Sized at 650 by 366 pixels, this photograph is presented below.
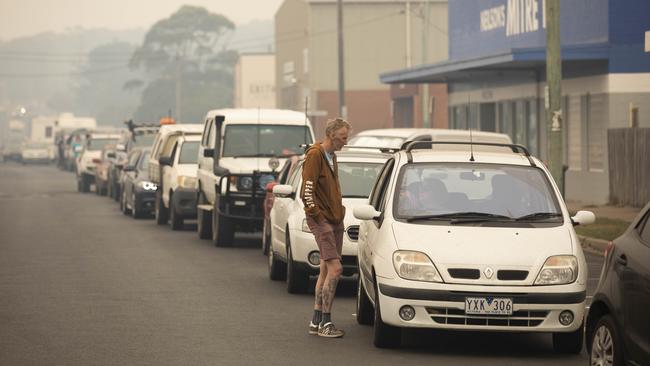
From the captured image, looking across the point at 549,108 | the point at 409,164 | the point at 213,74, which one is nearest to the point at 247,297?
the point at 409,164

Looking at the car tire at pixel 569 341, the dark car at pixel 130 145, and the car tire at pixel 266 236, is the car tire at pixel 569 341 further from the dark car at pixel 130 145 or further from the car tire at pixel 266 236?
the dark car at pixel 130 145

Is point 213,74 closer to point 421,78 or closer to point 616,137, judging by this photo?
point 421,78

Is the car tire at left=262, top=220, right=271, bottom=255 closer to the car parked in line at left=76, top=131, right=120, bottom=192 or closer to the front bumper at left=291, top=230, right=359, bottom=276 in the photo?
the front bumper at left=291, top=230, right=359, bottom=276

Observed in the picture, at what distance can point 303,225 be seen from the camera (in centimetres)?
1661

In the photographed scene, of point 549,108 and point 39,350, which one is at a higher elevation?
point 549,108

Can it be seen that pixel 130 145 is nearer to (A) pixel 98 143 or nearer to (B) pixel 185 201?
(A) pixel 98 143

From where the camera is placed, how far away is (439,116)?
79.0 meters

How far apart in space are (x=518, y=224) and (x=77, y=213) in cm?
2496

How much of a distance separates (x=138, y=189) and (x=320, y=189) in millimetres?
20280

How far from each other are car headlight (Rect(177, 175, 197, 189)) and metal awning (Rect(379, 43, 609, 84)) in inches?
385

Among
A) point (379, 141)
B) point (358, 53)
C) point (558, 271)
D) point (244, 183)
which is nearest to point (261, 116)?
point (244, 183)

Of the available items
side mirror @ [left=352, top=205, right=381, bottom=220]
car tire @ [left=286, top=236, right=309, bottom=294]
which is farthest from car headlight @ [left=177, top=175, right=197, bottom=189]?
side mirror @ [left=352, top=205, right=381, bottom=220]

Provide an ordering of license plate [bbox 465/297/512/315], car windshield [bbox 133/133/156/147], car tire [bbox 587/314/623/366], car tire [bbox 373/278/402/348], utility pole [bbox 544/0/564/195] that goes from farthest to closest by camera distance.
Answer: car windshield [bbox 133/133/156/147], utility pole [bbox 544/0/564/195], car tire [bbox 373/278/402/348], license plate [bbox 465/297/512/315], car tire [bbox 587/314/623/366]

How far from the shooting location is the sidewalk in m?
23.5
